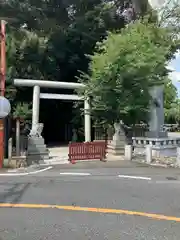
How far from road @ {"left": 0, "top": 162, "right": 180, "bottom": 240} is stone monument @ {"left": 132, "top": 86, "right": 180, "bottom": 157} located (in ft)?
19.4

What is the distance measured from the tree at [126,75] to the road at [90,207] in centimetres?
601

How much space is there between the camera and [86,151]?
14.2 meters

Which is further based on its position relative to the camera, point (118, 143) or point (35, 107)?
point (35, 107)

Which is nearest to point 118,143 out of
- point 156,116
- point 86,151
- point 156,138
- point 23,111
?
point 156,138

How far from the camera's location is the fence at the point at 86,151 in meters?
14.0

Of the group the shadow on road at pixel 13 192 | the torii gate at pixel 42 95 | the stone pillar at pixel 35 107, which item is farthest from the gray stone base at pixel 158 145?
the shadow on road at pixel 13 192

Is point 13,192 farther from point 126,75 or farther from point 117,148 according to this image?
point 117,148

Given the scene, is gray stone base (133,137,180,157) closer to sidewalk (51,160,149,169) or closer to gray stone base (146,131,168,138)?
gray stone base (146,131,168,138)

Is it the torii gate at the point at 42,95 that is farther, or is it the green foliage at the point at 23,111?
the green foliage at the point at 23,111

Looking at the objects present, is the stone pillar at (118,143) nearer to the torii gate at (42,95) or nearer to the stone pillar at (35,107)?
the torii gate at (42,95)

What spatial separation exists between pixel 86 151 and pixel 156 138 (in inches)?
177

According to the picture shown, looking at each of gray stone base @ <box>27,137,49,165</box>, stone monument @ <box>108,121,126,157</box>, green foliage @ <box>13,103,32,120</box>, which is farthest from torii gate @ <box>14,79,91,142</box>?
gray stone base @ <box>27,137,49,165</box>

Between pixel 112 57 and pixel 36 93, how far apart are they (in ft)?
18.3

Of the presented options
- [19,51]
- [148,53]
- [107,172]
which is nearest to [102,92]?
[148,53]
